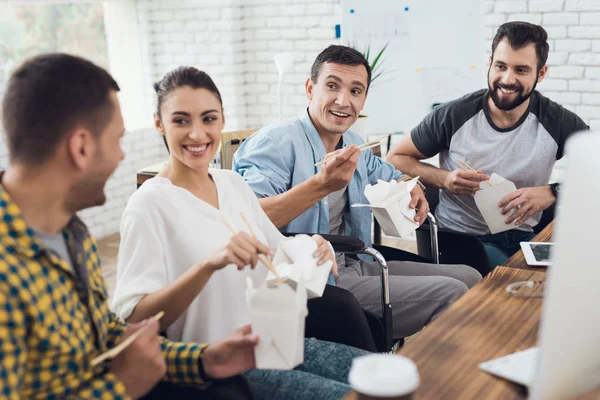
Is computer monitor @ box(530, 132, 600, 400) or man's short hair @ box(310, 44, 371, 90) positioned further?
man's short hair @ box(310, 44, 371, 90)

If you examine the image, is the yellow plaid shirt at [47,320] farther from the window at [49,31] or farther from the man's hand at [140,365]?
the window at [49,31]

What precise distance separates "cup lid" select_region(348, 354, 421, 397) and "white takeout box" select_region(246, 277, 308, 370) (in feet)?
0.96

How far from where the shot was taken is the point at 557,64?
3.90 meters

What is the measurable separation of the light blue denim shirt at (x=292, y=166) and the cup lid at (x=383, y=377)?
4.35 feet

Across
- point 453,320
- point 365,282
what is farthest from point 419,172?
point 453,320

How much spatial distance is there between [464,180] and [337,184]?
0.62 metres

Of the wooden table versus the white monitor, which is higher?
the white monitor

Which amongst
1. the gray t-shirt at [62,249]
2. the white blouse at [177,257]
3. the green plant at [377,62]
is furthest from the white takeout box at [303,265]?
the green plant at [377,62]

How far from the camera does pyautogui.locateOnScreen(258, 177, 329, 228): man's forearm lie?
6.73 feet

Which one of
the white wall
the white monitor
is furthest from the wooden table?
the white wall

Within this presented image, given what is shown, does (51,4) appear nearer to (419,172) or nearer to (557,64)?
(419,172)

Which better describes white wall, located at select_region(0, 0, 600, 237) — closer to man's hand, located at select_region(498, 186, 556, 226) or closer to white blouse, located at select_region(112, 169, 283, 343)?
man's hand, located at select_region(498, 186, 556, 226)

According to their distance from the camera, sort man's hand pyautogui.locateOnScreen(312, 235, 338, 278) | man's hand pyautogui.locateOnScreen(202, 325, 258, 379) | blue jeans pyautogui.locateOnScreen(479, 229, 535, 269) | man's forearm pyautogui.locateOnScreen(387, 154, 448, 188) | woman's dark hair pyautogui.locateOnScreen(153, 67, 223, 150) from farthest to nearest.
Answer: man's forearm pyautogui.locateOnScreen(387, 154, 448, 188) < blue jeans pyautogui.locateOnScreen(479, 229, 535, 269) < woman's dark hair pyautogui.locateOnScreen(153, 67, 223, 150) < man's hand pyautogui.locateOnScreen(312, 235, 338, 278) < man's hand pyautogui.locateOnScreen(202, 325, 258, 379)

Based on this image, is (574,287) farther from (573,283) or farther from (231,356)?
(231,356)
